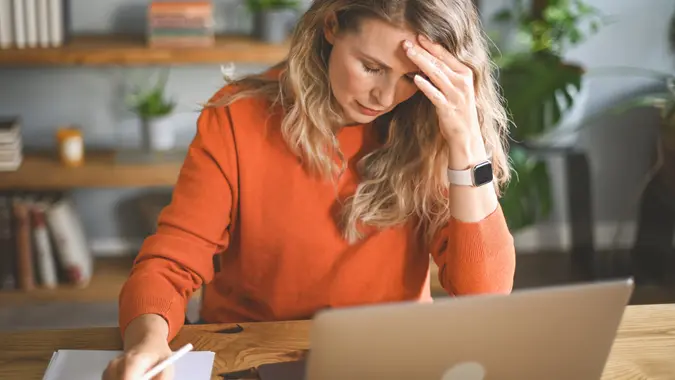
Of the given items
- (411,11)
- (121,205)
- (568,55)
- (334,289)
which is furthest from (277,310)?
(568,55)

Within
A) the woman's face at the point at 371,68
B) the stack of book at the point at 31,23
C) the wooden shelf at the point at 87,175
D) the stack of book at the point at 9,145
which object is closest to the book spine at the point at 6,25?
the stack of book at the point at 31,23

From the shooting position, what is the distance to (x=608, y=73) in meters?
3.28

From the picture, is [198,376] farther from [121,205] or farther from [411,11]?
[121,205]

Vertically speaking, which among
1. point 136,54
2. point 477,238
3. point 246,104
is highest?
point 246,104

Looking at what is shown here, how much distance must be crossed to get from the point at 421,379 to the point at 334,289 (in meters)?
0.58

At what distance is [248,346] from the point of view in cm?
125

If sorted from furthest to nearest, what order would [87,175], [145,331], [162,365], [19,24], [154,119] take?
[154,119] → [87,175] → [19,24] → [145,331] → [162,365]

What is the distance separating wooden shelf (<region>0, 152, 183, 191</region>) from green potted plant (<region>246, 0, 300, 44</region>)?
0.53m

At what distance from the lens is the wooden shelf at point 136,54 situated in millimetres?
2707

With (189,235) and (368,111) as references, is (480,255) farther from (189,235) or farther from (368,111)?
(189,235)

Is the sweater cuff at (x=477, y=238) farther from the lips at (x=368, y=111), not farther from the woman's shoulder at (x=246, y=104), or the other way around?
the woman's shoulder at (x=246, y=104)

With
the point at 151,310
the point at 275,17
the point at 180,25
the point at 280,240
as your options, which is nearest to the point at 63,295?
the point at 180,25

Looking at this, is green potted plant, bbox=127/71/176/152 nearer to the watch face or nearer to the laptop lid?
the watch face

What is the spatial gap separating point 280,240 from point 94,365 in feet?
1.34
